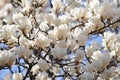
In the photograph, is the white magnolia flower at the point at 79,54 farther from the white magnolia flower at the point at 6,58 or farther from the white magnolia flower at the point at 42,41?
the white magnolia flower at the point at 6,58

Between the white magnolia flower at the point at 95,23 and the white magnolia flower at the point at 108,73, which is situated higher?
the white magnolia flower at the point at 95,23

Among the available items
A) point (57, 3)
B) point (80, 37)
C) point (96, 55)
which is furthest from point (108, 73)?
point (57, 3)

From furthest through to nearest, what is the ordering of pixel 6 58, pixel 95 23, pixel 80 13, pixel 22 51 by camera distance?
pixel 80 13 < pixel 95 23 < pixel 22 51 < pixel 6 58

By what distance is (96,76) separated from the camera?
1.65m

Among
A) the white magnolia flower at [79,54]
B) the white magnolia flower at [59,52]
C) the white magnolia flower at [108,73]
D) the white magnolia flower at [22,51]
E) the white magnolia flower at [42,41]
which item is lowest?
the white magnolia flower at [108,73]

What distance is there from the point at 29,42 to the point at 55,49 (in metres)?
0.23

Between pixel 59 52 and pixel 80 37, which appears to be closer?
pixel 59 52

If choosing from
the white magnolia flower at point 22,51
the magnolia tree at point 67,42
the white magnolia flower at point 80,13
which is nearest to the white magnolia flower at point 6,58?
the magnolia tree at point 67,42

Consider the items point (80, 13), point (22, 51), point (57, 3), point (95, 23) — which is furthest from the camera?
point (57, 3)

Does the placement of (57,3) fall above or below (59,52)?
above

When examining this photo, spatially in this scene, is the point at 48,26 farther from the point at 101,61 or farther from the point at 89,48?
the point at 101,61

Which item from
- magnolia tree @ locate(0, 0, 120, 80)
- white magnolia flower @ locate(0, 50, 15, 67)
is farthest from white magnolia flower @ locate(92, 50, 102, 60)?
white magnolia flower @ locate(0, 50, 15, 67)

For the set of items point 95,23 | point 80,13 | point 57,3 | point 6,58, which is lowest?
point 6,58

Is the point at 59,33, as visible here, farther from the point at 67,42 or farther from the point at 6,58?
the point at 6,58
